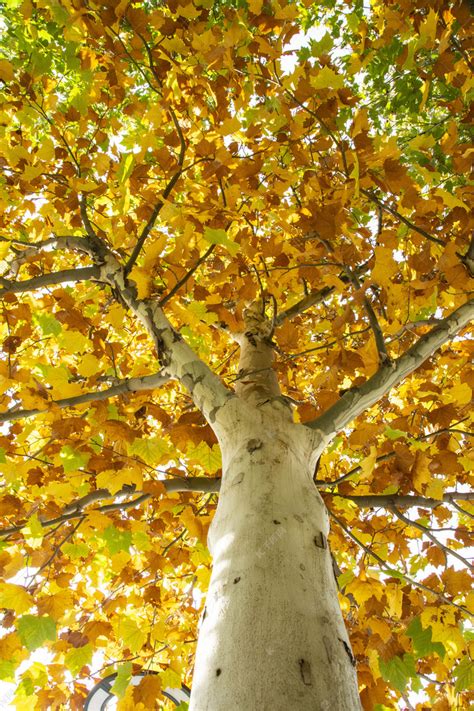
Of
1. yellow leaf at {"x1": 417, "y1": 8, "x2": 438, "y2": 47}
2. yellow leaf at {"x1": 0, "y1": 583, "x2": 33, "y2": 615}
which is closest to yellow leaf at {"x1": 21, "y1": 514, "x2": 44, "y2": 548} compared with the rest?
yellow leaf at {"x1": 0, "y1": 583, "x2": 33, "y2": 615}

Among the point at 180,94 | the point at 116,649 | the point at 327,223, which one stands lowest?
the point at 116,649

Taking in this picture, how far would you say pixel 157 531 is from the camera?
267cm

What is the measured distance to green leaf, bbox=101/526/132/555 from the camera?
245 centimetres

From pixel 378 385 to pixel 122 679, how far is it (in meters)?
1.91

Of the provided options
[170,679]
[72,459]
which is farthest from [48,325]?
[170,679]

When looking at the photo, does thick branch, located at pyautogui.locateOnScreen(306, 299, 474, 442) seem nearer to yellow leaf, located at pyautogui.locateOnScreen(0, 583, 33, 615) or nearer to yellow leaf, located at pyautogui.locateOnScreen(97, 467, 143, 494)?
yellow leaf, located at pyautogui.locateOnScreen(97, 467, 143, 494)

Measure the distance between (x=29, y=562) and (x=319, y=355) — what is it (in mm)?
2967

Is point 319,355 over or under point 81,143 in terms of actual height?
under

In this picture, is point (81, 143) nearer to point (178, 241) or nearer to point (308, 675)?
point (178, 241)

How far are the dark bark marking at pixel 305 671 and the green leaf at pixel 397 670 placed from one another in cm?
122

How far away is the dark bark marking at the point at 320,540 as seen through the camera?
4.22 ft

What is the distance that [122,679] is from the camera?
7.16 ft

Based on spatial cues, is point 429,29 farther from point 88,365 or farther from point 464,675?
point 464,675

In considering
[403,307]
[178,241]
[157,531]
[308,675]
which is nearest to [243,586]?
[308,675]
